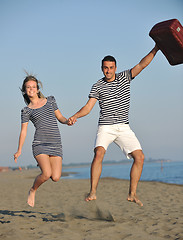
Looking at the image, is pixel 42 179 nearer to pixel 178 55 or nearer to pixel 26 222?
pixel 26 222

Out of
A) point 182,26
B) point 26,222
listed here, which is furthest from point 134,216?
point 182,26

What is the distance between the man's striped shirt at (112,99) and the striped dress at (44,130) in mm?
890

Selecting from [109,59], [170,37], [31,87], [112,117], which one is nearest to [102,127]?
[112,117]

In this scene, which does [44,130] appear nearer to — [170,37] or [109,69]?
[109,69]

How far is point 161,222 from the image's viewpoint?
24.6 feet

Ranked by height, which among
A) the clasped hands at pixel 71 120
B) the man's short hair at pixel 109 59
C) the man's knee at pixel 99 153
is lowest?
the man's knee at pixel 99 153

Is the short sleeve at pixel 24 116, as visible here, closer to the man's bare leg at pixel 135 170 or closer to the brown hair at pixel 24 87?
the brown hair at pixel 24 87

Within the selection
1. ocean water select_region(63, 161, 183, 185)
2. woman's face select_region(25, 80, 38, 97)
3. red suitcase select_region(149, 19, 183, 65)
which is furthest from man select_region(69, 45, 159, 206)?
ocean water select_region(63, 161, 183, 185)

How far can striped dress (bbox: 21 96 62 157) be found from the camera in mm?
6141

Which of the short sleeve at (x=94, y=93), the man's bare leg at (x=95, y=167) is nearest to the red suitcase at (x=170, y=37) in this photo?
the short sleeve at (x=94, y=93)

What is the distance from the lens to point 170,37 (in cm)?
584

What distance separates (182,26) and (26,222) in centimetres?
511

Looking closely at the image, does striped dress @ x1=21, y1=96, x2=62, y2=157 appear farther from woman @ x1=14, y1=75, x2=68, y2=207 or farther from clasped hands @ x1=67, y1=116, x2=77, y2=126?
clasped hands @ x1=67, y1=116, x2=77, y2=126

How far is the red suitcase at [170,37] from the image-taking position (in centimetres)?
Result: 577
